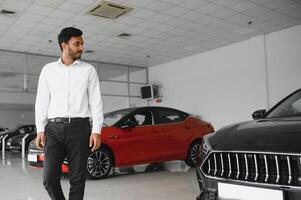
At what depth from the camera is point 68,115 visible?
1.96 meters

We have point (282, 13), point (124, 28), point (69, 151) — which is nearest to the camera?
point (69, 151)

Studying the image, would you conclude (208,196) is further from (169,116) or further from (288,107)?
(169,116)

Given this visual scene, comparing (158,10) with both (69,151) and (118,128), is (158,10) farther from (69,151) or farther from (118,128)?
(69,151)

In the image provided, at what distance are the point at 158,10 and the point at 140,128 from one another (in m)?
2.70

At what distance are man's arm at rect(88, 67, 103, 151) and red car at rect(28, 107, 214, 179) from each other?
2.52 meters

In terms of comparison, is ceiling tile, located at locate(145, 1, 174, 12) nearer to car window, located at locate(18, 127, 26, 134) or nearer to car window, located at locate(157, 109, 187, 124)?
car window, located at locate(157, 109, 187, 124)

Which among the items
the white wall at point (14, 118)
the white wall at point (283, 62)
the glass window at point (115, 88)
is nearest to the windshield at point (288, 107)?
the white wall at point (283, 62)

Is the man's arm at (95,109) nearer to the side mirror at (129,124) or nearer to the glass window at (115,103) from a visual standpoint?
the side mirror at (129,124)

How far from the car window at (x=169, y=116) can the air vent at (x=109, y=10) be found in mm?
2255

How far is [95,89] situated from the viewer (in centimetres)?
207

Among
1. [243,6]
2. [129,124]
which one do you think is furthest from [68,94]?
[243,6]

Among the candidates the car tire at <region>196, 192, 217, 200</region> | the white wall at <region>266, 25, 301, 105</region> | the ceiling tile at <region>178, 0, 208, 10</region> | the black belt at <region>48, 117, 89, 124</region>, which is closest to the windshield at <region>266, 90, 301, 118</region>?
the car tire at <region>196, 192, 217, 200</region>

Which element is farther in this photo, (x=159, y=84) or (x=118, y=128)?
(x=159, y=84)

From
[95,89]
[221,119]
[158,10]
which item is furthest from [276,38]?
[95,89]
